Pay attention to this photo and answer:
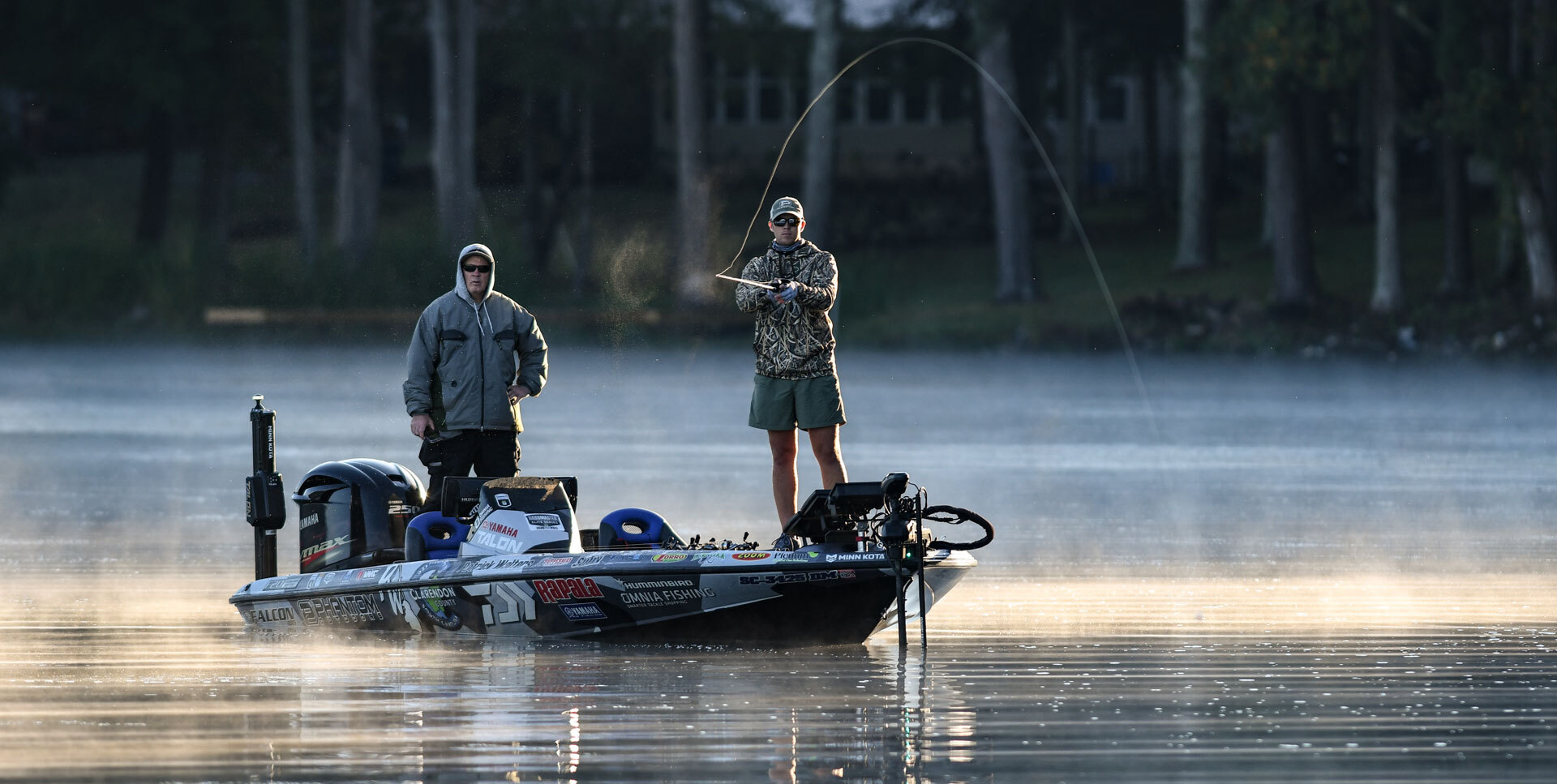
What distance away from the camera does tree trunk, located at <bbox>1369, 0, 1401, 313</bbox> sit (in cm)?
3975

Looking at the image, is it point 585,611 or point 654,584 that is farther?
point 585,611

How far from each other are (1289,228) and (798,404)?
102ft

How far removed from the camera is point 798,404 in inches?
424

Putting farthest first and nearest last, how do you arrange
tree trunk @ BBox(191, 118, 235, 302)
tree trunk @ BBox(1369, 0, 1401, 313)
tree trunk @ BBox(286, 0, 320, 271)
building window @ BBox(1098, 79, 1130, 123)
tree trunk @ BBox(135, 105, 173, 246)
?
building window @ BBox(1098, 79, 1130, 123) → tree trunk @ BBox(191, 118, 235, 302) → tree trunk @ BBox(135, 105, 173, 246) → tree trunk @ BBox(286, 0, 320, 271) → tree trunk @ BBox(1369, 0, 1401, 313)

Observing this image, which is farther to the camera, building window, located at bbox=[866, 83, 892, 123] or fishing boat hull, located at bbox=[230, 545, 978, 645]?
building window, located at bbox=[866, 83, 892, 123]

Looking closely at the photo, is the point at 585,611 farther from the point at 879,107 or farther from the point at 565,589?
the point at 879,107

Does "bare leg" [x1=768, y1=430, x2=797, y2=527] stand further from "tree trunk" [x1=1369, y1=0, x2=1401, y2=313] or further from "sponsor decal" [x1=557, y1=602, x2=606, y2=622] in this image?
"tree trunk" [x1=1369, y1=0, x2=1401, y2=313]

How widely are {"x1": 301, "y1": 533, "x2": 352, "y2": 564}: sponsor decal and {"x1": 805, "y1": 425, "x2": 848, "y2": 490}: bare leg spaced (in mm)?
2104

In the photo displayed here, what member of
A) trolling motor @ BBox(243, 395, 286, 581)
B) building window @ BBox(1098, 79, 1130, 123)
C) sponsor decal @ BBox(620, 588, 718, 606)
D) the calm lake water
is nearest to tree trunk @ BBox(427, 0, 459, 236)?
the calm lake water

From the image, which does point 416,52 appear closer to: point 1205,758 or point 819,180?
point 819,180

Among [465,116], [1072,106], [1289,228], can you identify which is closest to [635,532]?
[1289,228]

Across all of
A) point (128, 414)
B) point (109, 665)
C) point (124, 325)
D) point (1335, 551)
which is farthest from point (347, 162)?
point (109, 665)

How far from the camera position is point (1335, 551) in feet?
44.4

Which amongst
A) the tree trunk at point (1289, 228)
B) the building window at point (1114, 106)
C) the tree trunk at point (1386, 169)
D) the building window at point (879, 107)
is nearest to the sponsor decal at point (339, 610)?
the tree trunk at point (1386, 169)
